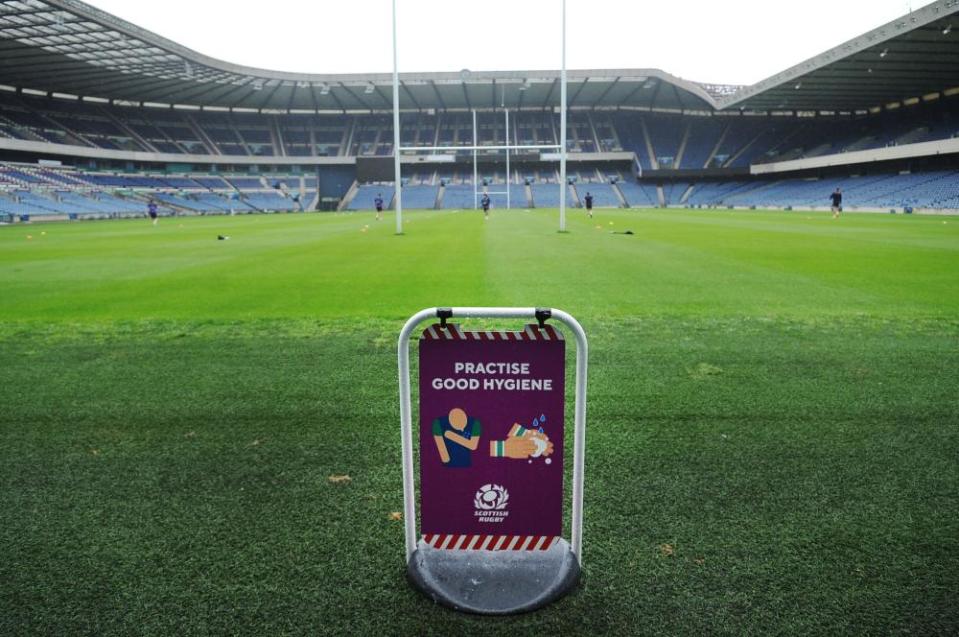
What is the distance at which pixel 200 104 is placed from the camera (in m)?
78.5

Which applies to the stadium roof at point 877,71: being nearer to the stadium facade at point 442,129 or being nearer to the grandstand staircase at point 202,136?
the stadium facade at point 442,129

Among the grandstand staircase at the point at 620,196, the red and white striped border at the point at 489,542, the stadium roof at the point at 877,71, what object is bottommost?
the red and white striped border at the point at 489,542

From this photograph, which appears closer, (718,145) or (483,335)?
(483,335)

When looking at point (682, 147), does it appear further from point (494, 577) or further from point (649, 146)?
point (494, 577)

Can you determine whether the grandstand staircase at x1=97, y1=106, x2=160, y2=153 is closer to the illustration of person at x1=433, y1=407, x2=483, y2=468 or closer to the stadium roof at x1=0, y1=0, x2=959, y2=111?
the stadium roof at x1=0, y1=0, x2=959, y2=111

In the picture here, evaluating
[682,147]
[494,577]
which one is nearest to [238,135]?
[682,147]

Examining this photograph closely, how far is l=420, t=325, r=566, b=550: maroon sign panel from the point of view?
9.00ft

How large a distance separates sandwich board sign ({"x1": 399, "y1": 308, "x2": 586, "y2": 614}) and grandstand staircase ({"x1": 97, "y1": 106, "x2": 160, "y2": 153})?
85.2m

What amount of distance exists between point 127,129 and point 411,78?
36.5 meters

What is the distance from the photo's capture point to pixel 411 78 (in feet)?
217

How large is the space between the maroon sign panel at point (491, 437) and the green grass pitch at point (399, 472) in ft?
1.24

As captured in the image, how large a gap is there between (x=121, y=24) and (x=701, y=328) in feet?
160

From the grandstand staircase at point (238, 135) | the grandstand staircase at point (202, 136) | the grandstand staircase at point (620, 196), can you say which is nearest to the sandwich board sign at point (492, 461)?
the grandstand staircase at point (620, 196)

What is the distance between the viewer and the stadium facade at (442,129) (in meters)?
46.7
